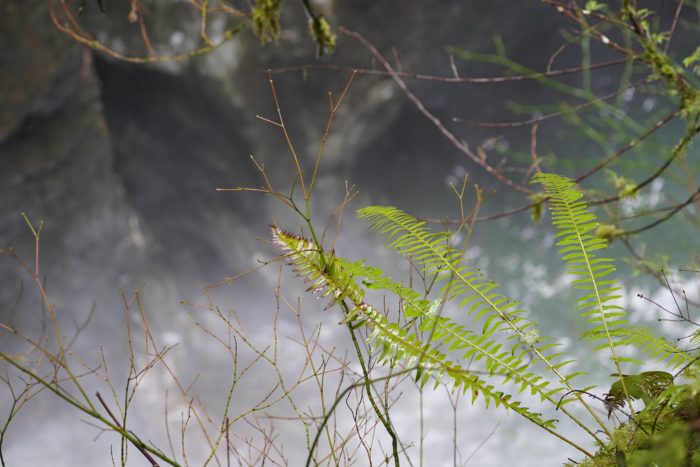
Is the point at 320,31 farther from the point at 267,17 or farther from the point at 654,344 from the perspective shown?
the point at 654,344

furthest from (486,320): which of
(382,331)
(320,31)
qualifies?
(320,31)

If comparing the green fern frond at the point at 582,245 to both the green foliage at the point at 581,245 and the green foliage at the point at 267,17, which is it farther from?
the green foliage at the point at 267,17

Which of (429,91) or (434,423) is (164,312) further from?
(434,423)

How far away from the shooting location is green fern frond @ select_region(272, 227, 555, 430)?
910 mm

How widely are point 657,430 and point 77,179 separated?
9.17m

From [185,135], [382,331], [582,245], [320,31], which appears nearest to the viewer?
[382,331]

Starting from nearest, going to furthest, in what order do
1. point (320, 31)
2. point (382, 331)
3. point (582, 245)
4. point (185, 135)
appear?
point (382, 331) < point (582, 245) < point (320, 31) < point (185, 135)

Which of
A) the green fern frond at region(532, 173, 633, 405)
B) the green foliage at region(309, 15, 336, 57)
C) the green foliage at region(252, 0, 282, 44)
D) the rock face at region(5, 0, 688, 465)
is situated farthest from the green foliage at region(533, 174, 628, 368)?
the rock face at region(5, 0, 688, 465)

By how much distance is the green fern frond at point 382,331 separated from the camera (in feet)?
2.98

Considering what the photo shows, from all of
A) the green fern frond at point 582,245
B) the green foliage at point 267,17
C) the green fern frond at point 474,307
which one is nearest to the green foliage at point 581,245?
the green fern frond at point 582,245

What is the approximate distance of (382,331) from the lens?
946 mm

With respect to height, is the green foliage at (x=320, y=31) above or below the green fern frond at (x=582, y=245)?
above

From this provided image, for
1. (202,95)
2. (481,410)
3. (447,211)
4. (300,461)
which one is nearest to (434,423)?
(481,410)

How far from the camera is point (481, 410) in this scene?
14.0 m
